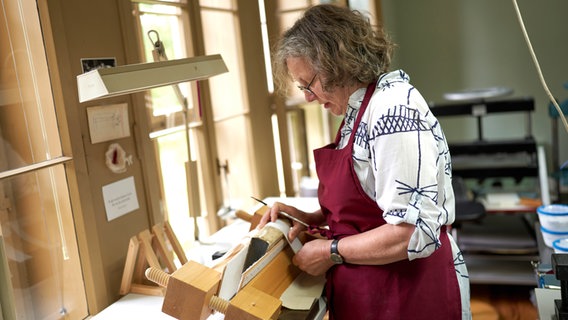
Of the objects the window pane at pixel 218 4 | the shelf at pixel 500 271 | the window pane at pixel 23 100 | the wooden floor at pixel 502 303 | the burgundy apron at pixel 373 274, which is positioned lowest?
the wooden floor at pixel 502 303

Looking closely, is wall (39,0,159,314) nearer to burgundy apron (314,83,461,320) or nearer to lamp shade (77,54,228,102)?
lamp shade (77,54,228,102)

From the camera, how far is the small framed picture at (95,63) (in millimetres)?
1538

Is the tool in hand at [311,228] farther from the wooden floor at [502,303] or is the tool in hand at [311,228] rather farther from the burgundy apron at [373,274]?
the wooden floor at [502,303]

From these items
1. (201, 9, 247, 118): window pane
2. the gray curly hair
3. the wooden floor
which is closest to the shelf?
the wooden floor

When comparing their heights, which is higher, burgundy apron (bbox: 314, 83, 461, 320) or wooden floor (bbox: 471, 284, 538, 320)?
burgundy apron (bbox: 314, 83, 461, 320)

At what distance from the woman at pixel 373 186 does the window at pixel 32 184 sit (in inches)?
27.8

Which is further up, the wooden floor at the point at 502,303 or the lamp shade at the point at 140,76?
the lamp shade at the point at 140,76

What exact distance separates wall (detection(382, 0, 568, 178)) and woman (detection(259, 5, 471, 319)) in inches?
103

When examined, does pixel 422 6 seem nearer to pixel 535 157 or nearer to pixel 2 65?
pixel 535 157

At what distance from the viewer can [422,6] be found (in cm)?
412

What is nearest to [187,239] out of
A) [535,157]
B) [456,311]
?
[456,311]

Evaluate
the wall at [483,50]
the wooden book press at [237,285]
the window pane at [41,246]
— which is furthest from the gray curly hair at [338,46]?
the wall at [483,50]

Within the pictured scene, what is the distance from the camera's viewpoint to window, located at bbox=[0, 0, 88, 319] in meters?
1.38

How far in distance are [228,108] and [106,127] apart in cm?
99
